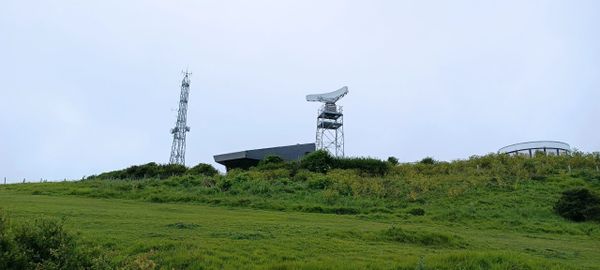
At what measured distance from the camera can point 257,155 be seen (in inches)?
1897

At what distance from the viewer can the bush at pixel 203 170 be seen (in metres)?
38.2

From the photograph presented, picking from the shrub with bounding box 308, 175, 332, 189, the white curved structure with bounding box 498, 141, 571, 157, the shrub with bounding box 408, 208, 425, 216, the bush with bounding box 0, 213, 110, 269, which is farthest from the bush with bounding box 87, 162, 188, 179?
the bush with bounding box 0, 213, 110, 269

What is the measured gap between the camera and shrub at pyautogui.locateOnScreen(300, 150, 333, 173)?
37.3m

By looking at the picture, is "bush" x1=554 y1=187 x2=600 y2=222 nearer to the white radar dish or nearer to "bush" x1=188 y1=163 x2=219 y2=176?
"bush" x1=188 y1=163 x2=219 y2=176

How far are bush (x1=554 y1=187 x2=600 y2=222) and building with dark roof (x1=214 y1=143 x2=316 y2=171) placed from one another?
86.9 ft

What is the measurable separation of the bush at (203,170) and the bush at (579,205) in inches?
907

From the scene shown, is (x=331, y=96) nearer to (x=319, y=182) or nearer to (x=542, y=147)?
(x=542, y=147)

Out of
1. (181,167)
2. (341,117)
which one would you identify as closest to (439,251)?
(181,167)

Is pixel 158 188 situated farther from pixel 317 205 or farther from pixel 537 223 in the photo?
pixel 537 223

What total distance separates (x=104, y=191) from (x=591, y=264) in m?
22.9

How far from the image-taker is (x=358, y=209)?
2391cm

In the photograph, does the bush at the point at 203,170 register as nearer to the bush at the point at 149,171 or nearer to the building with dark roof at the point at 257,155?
the bush at the point at 149,171

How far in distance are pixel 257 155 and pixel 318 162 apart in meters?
11.8

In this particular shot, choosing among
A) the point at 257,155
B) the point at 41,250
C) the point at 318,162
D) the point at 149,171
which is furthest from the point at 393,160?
the point at 41,250
